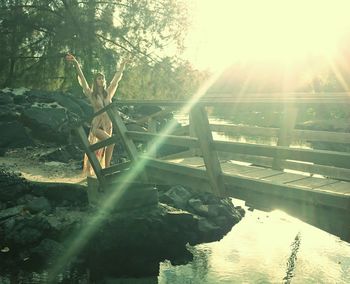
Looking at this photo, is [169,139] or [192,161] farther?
[192,161]

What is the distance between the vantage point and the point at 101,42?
64.6ft

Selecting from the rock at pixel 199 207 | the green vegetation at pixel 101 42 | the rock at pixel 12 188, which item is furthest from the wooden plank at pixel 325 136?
the green vegetation at pixel 101 42

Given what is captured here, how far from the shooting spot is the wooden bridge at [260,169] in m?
4.95

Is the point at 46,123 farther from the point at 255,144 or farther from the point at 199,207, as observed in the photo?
the point at 255,144

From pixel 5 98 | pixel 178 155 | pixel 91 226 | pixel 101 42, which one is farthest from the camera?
pixel 101 42

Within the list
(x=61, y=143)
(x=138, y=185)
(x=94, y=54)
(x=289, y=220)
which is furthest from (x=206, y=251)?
(x=94, y=54)

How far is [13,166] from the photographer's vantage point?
1186 centimetres

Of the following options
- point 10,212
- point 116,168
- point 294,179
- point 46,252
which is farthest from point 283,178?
point 10,212

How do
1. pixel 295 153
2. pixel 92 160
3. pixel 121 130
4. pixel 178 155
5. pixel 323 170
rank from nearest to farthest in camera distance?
1. pixel 295 153
2. pixel 323 170
3. pixel 121 130
4. pixel 178 155
5. pixel 92 160

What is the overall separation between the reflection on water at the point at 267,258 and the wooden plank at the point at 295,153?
4.17 meters

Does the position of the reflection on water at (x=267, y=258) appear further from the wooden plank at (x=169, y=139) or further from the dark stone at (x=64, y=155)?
the dark stone at (x=64, y=155)

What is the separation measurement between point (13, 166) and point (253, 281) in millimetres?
6686

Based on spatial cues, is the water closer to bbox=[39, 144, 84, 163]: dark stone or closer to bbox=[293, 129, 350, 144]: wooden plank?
bbox=[293, 129, 350, 144]: wooden plank

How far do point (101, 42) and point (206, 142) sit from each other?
1481 centimetres
